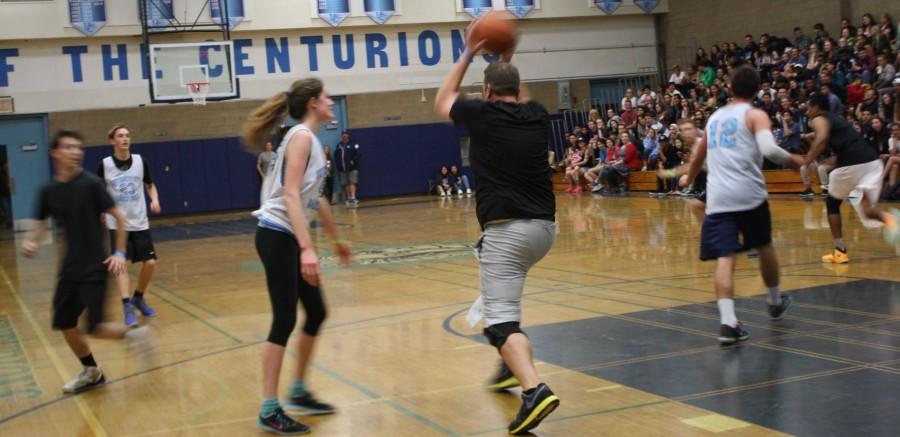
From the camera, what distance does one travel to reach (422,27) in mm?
29016

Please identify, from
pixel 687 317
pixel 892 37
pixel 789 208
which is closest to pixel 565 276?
pixel 687 317

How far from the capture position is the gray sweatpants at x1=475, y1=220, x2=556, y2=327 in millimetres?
4934

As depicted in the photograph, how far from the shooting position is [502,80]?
502 cm

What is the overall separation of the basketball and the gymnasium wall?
19.8m

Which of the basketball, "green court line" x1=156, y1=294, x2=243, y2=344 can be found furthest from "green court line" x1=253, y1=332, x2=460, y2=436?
the basketball

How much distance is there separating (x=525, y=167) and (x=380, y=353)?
99.3 inches

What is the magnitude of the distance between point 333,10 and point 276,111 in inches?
916

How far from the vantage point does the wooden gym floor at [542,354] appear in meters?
5.11

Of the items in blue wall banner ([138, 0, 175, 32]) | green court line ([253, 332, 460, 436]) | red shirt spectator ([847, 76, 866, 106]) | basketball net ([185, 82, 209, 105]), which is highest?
blue wall banner ([138, 0, 175, 32])

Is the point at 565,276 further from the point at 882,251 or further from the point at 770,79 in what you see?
the point at 770,79

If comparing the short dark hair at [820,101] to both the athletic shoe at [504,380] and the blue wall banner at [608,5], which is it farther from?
the blue wall banner at [608,5]

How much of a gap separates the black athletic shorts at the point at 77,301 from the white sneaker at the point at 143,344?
909 millimetres

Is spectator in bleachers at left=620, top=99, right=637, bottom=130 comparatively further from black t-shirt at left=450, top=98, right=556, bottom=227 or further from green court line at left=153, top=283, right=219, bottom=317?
black t-shirt at left=450, top=98, right=556, bottom=227

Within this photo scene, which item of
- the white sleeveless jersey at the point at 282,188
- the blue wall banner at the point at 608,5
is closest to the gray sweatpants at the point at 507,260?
the white sleeveless jersey at the point at 282,188
